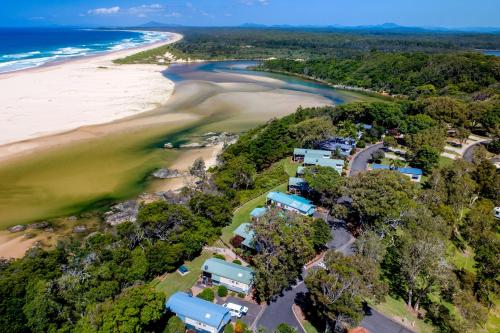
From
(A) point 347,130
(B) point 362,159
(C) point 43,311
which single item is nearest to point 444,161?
(B) point 362,159

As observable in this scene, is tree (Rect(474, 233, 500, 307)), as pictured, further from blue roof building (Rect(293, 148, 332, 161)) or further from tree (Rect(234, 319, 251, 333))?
blue roof building (Rect(293, 148, 332, 161))

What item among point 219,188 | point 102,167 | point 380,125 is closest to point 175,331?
point 219,188

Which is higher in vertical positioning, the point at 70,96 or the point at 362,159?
the point at 70,96

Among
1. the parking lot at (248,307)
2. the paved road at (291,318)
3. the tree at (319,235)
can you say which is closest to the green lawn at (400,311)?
the paved road at (291,318)

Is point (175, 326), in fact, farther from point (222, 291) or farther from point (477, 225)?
point (477, 225)

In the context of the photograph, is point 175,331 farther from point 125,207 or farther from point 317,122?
point 317,122

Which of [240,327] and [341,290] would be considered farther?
[240,327]

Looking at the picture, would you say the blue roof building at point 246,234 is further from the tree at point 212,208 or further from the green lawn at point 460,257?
the green lawn at point 460,257

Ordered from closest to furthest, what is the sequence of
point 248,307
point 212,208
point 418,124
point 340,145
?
point 248,307
point 212,208
point 340,145
point 418,124
